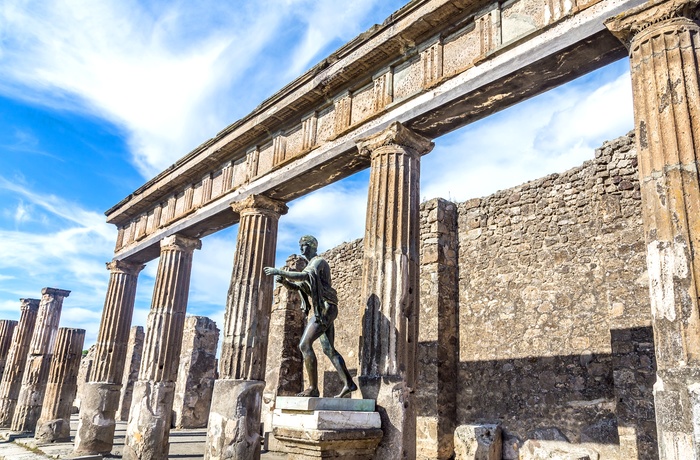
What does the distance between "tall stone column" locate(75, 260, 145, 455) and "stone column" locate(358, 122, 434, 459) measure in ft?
24.0

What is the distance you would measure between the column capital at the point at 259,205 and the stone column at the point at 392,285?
8.43 ft

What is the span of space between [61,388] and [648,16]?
14930mm

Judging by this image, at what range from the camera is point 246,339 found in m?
8.27

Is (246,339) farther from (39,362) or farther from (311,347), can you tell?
(39,362)

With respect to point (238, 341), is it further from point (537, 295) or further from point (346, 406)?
point (537, 295)

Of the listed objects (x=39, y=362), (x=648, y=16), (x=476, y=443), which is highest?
(x=648, y=16)

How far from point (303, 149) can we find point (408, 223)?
2572 millimetres

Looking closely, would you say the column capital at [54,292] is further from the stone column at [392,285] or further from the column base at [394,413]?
the column base at [394,413]

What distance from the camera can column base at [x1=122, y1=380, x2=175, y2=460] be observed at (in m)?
9.38

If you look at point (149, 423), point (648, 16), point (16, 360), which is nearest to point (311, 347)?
point (648, 16)

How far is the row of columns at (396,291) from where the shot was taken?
3791 mm

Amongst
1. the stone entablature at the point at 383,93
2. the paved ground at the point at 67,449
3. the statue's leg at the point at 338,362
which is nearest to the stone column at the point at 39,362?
the paved ground at the point at 67,449

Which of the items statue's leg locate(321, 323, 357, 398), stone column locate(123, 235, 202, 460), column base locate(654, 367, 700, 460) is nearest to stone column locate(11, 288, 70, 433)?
stone column locate(123, 235, 202, 460)

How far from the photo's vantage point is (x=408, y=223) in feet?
20.9
